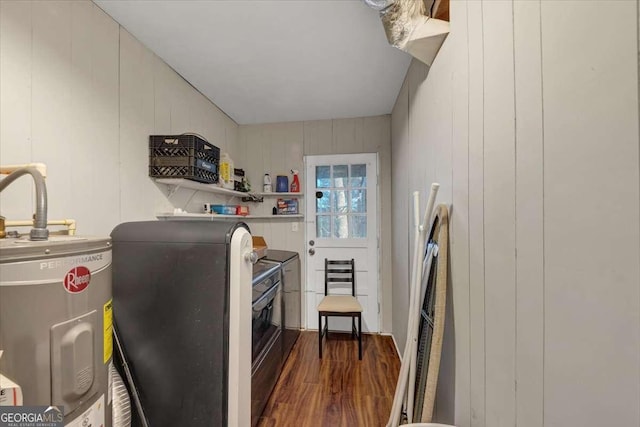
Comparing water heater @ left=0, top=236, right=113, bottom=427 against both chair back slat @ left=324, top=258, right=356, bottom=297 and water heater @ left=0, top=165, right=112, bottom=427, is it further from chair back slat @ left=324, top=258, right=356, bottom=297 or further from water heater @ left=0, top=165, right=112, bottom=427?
chair back slat @ left=324, top=258, right=356, bottom=297

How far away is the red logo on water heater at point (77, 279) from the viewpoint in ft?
2.23

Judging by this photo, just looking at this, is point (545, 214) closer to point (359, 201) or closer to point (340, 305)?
point (340, 305)

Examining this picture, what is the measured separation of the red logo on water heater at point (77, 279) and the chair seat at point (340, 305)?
83.4 inches

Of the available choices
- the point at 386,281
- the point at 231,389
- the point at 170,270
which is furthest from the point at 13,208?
the point at 386,281

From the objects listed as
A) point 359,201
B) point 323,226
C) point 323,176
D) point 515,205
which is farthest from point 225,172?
point 515,205

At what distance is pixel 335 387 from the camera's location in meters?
2.12

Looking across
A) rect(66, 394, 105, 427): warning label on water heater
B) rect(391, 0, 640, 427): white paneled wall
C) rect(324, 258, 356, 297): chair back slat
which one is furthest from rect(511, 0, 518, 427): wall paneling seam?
rect(324, 258, 356, 297): chair back slat

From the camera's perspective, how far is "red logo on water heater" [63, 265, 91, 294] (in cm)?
68

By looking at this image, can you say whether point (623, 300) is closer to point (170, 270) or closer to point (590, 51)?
point (590, 51)

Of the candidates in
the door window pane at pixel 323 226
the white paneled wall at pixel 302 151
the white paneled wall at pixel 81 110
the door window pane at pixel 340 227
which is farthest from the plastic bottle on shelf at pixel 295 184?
the white paneled wall at pixel 81 110

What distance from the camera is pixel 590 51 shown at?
0.51 m

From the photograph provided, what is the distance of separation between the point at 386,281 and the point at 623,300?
2.77 m

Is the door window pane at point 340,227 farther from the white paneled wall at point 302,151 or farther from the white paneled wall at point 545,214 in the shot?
the white paneled wall at point 545,214

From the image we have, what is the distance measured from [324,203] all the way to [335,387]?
1.94m
